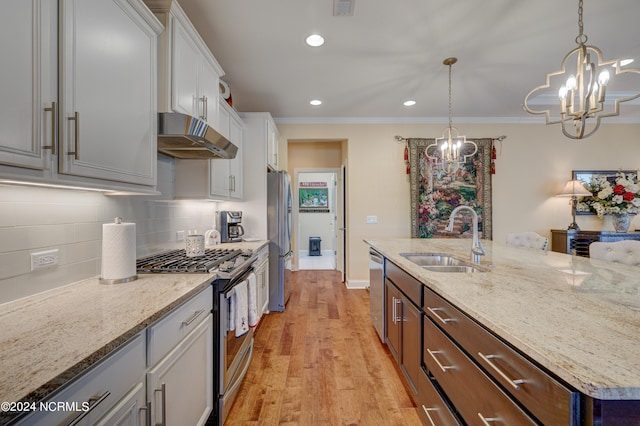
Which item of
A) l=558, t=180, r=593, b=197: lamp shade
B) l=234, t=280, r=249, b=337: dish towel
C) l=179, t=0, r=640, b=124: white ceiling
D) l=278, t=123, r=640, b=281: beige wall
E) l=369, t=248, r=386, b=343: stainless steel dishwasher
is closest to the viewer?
l=234, t=280, r=249, b=337: dish towel

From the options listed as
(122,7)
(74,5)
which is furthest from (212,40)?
(74,5)

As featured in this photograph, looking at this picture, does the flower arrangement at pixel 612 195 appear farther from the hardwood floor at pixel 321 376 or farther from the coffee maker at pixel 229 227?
the coffee maker at pixel 229 227

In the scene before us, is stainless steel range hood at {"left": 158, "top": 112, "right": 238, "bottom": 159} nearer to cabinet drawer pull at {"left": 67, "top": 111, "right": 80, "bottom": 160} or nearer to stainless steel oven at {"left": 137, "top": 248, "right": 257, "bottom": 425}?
cabinet drawer pull at {"left": 67, "top": 111, "right": 80, "bottom": 160}

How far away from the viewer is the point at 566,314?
3.02 ft

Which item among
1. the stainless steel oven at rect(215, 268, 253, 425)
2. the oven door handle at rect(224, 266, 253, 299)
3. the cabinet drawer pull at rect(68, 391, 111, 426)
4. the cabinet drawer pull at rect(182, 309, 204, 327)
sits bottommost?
the stainless steel oven at rect(215, 268, 253, 425)

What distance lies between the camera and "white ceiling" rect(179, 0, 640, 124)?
2072 mm

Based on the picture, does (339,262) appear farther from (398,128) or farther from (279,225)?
(398,128)

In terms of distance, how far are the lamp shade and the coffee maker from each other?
4.90m

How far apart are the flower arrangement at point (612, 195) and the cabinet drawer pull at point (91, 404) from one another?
5.98 metres

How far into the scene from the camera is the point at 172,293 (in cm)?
122

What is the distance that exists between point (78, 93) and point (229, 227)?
2.11 m

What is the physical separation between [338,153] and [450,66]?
2764 millimetres

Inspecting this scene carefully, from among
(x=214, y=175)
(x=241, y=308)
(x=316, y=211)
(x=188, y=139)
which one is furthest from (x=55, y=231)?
(x=316, y=211)

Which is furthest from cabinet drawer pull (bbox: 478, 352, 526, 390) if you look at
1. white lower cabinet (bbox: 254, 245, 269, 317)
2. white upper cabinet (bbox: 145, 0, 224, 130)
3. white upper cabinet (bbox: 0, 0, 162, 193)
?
white lower cabinet (bbox: 254, 245, 269, 317)
